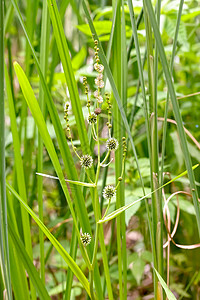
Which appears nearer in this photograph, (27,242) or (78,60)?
(27,242)

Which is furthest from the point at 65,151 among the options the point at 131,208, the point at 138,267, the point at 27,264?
the point at 138,267

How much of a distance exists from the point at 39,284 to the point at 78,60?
0.65m

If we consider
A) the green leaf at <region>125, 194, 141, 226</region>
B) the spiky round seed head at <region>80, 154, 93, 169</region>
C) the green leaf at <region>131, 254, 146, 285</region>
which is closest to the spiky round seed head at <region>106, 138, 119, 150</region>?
the spiky round seed head at <region>80, 154, 93, 169</region>

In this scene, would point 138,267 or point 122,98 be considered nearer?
point 122,98

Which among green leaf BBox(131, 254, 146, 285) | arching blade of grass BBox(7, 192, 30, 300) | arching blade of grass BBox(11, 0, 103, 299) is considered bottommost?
green leaf BBox(131, 254, 146, 285)

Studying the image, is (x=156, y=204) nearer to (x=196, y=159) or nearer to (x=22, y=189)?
(x=22, y=189)

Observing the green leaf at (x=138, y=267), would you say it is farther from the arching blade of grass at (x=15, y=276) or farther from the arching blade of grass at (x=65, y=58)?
the arching blade of grass at (x=65, y=58)

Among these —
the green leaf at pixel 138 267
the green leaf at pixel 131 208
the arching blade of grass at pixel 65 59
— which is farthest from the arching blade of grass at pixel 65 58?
the green leaf at pixel 138 267

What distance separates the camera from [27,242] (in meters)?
0.44

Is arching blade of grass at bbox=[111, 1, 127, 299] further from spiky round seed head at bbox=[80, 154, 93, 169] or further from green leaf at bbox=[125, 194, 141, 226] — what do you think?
green leaf at bbox=[125, 194, 141, 226]

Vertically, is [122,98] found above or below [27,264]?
above

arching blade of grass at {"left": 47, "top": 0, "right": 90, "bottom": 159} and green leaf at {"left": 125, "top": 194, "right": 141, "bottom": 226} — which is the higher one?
arching blade of grass at {"left": 47, "top": 0, "right": 90, "bottom": 159}

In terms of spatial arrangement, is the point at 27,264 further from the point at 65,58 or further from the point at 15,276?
the point at 65,58

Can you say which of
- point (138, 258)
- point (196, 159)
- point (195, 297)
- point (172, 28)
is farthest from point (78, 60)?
point (195, 297)
